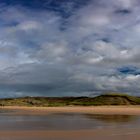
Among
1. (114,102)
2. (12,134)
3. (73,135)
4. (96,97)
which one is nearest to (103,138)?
(73,135)

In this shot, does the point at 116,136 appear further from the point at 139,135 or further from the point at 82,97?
the point at 82,97

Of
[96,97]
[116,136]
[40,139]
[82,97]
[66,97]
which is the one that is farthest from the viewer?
[66,97]

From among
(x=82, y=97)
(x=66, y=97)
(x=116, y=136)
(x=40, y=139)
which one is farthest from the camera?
(x=66, y=97)

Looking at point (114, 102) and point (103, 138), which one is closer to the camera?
point (103, 138)

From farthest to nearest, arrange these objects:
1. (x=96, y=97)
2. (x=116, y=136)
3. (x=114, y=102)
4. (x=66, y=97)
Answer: (x=66, y=97)
(x=96, y=97)
(x=114, y=102)
(x=116, y=136)

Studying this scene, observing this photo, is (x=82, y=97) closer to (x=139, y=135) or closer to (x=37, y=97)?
(x=37, y=97)

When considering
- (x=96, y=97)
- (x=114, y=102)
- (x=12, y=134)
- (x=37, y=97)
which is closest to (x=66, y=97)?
(x=37, y=97)

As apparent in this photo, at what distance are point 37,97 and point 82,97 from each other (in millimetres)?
18522

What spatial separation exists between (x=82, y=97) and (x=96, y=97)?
11666 millimetres

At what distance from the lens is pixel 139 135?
757 inches

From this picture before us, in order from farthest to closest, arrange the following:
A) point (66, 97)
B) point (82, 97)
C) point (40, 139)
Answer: point (66, 97) → point (82, 97) → point (40, 139)

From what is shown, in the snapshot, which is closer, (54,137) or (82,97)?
(54,137)

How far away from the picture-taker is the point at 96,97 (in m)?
111

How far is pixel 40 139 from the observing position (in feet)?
58.0
